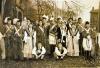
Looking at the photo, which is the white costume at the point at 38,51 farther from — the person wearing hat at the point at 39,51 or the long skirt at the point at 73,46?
the long skirt at the point at 73,46

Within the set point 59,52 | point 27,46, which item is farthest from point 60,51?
point 27,46

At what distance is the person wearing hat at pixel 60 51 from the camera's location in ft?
24.1

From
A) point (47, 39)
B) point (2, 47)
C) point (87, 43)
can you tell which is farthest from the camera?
point (87, 43)

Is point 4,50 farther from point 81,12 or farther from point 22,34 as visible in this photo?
point 81,12

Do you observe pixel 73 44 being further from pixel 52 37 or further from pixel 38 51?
pixel 38 51

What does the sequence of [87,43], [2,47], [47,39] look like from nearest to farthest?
1. [2,47]
2. [47,39]
3. [87,43]

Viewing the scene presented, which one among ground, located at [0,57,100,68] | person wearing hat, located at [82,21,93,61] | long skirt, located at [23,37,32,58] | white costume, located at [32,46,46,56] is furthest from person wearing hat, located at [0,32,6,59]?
person wearing hat, located at [82,21,93,61]

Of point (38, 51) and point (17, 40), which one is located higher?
point (17, 40)

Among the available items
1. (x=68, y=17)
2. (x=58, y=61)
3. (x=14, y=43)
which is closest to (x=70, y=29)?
(x=68, y=17)

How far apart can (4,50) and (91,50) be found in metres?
2.03

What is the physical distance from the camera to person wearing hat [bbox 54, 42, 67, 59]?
7348 mm

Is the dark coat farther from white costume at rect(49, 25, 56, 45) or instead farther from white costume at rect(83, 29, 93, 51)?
white costume at rect(83, 29, 93, 51)

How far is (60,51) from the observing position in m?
7.39

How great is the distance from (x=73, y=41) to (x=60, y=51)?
0.39 m
